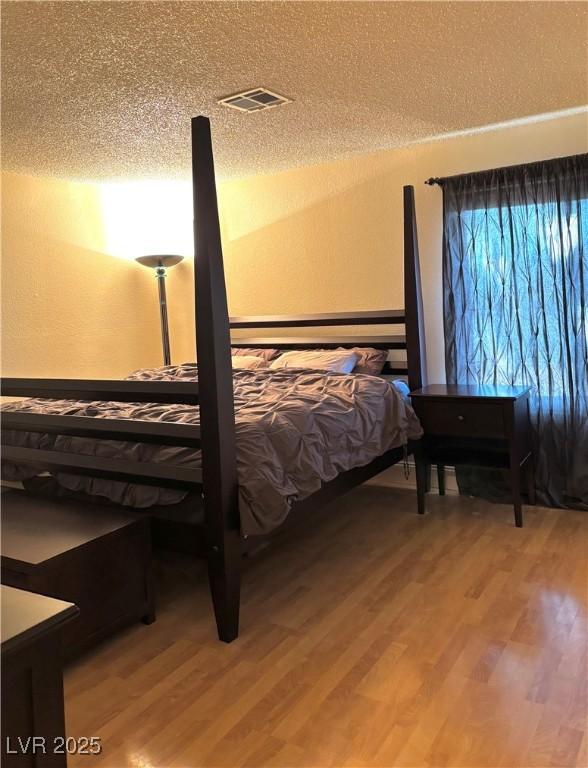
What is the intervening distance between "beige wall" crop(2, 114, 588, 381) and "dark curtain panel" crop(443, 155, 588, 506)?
6.3 inches

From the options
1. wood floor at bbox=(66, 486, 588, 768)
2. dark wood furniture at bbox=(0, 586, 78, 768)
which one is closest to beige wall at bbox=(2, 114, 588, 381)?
wood floor at bbox=(66, 486, 588, 768)

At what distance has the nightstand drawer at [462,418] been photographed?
312 cm

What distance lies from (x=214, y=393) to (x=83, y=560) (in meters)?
0.69

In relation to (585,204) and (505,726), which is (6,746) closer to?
(505,726)

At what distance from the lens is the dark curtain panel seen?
10.6 ft

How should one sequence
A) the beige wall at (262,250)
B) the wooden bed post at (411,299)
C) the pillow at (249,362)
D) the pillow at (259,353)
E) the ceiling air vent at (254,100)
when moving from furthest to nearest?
the pillow at (259,353), the pillow at (249,362), the beige wall at (262,250), the wooden bed post at (411,299), the ceiling air vent at (254,100)

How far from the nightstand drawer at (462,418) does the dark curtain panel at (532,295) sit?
412mm

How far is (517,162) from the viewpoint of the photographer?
338cm

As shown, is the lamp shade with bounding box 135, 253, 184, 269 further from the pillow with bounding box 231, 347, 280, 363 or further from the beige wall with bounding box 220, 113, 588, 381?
the pillow with bounding box 231, 347, 280, 363

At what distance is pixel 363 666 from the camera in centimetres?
198

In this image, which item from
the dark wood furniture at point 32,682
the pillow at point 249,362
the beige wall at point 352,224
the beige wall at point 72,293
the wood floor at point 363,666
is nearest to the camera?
the dark wood furniture at point 32,682

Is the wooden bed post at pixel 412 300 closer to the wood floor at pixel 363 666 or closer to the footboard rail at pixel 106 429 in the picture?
the wood floor at pixel 363 666

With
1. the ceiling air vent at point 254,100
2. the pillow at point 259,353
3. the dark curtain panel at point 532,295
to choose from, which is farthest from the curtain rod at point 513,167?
the pillow at point 259,353

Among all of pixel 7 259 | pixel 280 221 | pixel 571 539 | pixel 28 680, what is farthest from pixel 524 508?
pixel 7 259
